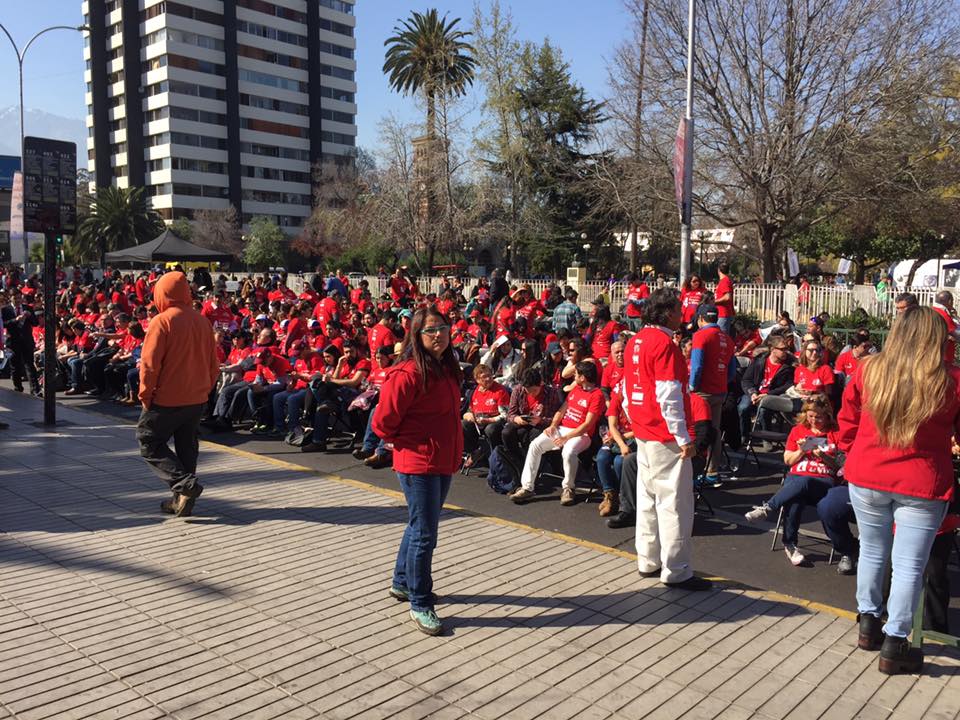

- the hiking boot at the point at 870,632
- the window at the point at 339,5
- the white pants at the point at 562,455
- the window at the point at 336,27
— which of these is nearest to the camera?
the hiking boot at the point at 870,632

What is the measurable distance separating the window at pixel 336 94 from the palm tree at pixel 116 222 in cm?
3302

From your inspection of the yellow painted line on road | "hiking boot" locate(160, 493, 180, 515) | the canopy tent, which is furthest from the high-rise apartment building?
"hiking boot" locate(160, 493, 180, 515)

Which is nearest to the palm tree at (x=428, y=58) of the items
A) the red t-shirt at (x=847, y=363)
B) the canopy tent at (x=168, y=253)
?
the canopy tent at (x=168, y=253)

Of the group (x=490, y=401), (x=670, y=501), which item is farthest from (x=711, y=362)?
(x=670, y=501)

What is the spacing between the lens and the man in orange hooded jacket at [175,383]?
20.3 ft

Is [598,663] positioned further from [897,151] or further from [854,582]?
[897,151]

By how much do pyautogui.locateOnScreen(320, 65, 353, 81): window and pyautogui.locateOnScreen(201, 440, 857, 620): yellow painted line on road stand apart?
85261 mm

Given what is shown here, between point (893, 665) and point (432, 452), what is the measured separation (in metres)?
2.52

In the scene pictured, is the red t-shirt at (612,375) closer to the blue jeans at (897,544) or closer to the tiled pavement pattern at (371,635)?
the tiled pavement pattern at (371,635)

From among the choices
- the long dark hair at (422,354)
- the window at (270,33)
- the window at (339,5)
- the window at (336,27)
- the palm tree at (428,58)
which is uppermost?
the window at (339,5)

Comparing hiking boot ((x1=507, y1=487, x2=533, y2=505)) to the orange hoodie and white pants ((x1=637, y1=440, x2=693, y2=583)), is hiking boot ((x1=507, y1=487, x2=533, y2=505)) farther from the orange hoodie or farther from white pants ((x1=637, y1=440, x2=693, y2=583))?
the orange hoodie

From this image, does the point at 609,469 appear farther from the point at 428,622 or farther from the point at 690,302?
the point at 690,302

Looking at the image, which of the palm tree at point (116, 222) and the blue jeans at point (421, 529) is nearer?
the blue jeans at point (421, 529)

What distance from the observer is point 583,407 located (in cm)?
727
